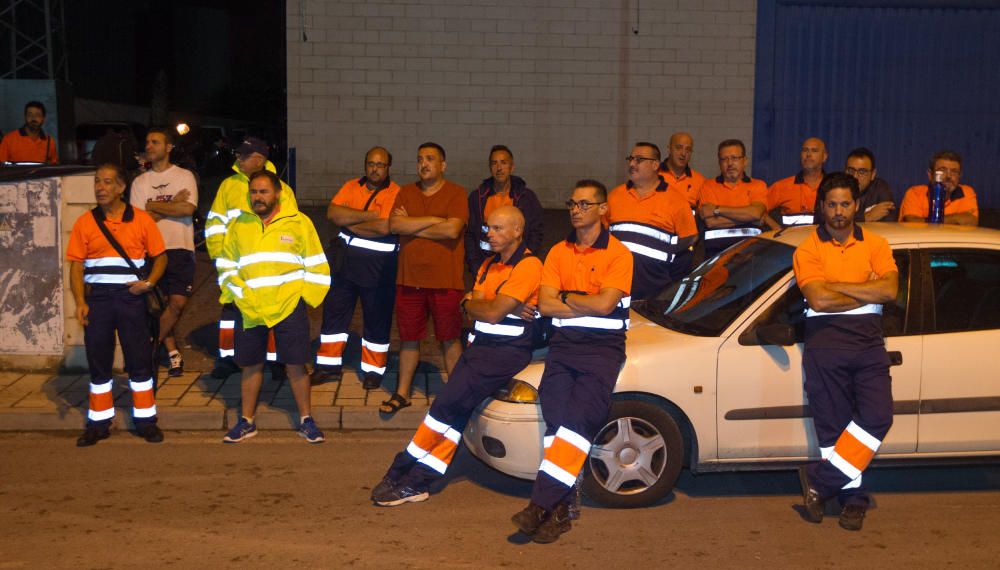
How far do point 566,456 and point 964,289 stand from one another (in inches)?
96.2

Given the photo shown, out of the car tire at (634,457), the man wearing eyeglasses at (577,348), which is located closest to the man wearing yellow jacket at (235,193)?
the man wearing eyeglasses at (577,348)

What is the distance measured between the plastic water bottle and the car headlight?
11.4 ft

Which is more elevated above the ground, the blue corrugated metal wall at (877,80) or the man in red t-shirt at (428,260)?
the blue corrugated metal wall at (877,80)

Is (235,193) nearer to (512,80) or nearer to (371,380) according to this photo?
(371,380)

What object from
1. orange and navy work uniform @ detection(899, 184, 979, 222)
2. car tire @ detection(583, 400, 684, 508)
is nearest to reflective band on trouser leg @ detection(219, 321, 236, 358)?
car tire @ detection(583, 400, 684, 508)

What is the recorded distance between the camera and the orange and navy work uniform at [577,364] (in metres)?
5.67

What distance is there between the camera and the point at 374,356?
28.1ft

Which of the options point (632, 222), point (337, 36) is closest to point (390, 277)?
point (632, 222)

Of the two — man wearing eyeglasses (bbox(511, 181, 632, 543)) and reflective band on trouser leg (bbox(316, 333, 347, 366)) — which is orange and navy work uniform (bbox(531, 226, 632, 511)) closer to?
man wearing eyeglasses (bbox(511, 181, 632, 543))

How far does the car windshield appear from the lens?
6387mm

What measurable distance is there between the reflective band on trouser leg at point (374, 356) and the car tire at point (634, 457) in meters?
2.82

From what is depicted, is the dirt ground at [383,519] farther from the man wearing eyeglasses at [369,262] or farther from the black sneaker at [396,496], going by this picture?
the man wearing eyeglasses at [369,262]

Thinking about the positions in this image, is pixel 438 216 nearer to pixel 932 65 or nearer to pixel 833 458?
pixel 833 458

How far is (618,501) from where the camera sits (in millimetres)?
6117
